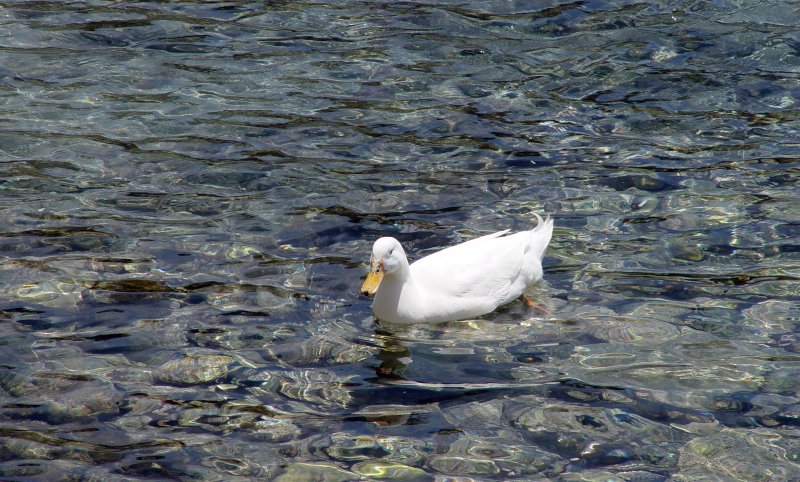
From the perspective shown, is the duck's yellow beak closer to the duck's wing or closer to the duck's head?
the duck's head

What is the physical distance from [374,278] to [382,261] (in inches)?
4.7

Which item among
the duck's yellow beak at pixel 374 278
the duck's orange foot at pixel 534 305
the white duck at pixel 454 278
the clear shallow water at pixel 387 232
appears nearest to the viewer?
the clear shallow water at pixel 387 232

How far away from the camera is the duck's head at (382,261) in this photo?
21.7ft

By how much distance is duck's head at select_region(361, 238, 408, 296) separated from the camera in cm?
663

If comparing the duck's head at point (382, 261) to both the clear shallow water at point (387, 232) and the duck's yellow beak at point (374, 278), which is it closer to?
the duck's yellow beak at point (374, 278)

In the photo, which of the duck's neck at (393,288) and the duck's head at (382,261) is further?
the duck's neck at (393,288)

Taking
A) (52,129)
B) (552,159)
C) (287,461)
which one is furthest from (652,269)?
(52,129)

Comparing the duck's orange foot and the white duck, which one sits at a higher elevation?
the white duck

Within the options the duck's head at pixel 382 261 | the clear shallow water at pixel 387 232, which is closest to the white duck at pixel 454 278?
the duck's head at pixel 382 261

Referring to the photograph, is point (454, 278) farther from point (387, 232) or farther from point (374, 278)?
point (387, 232)

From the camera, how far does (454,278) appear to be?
23.1 ft

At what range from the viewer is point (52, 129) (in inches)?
388

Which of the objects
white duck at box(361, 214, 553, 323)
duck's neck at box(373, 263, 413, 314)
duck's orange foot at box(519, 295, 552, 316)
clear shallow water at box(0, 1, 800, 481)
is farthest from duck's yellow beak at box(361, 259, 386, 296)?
duck's orange foot at box(519, 295, 552, 316)

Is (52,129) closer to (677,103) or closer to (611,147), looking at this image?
(611,147)
